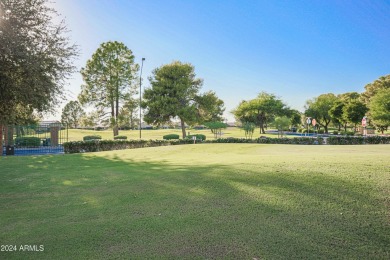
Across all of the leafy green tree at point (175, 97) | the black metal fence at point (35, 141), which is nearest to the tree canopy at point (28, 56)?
the black metal fence at point (35, 141)

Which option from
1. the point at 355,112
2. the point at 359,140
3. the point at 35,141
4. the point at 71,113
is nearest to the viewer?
the point at 35,141

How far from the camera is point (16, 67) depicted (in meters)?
10.2

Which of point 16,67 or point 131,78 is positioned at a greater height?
point 131,78

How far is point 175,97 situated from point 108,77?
1062 centimetres

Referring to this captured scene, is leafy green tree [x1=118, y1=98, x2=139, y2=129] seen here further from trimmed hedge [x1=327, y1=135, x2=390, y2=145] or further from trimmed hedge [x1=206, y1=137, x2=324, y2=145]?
trimmed hedge [x1=327, y1=135, x2=390, y2=145]

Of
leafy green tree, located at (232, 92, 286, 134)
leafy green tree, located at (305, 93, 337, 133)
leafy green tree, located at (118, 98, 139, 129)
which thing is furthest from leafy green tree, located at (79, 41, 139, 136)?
leafy green tree, located at (305, 93, 337, 133)

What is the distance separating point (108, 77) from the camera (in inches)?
1609

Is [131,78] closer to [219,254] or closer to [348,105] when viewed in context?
[219,254]

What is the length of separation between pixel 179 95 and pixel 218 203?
1411 inches

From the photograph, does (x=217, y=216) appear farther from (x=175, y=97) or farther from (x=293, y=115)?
(x=293, y=115)

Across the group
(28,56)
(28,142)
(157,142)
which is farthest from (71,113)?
(28,56)

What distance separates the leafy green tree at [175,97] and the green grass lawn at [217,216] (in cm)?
3305

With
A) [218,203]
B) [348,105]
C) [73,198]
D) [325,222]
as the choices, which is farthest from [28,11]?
[348,105]

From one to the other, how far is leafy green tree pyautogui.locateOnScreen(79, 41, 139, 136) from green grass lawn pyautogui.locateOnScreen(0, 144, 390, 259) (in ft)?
113
